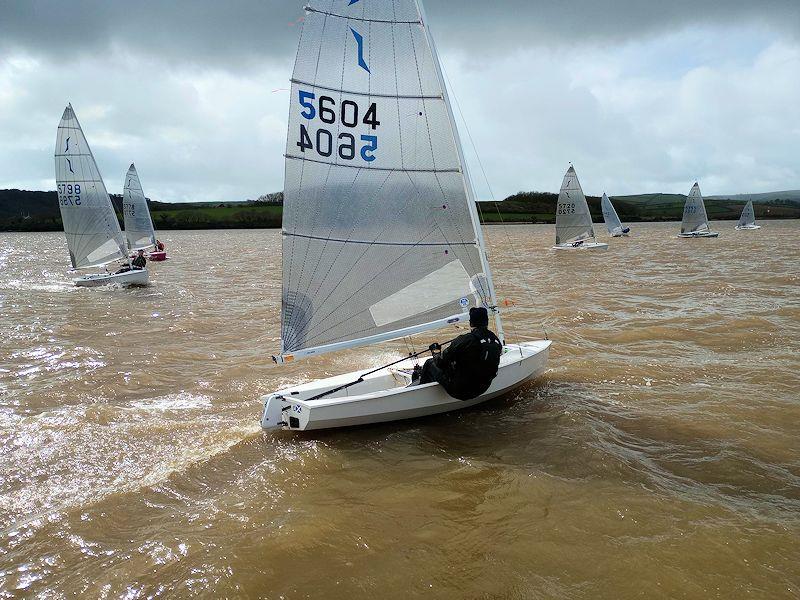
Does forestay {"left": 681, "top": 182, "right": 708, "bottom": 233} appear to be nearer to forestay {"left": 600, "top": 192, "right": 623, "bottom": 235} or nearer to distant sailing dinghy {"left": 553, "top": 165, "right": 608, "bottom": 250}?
forestay {"left": 600, "top": 192, "right": 623, "bottom": 235}

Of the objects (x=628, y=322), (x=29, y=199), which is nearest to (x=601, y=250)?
(x=628, y=322)

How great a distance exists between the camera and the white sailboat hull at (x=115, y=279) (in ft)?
69.2

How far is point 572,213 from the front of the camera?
116ft

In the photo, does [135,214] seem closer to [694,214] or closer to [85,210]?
[85,210]

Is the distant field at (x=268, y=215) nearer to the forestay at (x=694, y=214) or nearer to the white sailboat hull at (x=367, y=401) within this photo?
the forestay at (x=694, y=214)

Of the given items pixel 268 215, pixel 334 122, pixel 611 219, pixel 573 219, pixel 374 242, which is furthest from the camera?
pixel 268 215

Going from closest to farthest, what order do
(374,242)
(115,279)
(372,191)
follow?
1. (372,191)
2. (374,242)
3. (115,279)

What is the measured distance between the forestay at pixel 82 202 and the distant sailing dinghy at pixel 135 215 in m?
9.87

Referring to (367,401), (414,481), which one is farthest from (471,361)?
(414,481)

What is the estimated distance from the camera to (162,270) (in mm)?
29828

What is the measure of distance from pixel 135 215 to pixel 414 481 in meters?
31.5

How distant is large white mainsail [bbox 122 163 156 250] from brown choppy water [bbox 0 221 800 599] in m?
22.6

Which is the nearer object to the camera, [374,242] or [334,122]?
[334,122]

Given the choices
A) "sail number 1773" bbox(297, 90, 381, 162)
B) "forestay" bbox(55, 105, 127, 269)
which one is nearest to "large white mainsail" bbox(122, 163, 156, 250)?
"forestay" bbox(55, 105, 127, 269)
